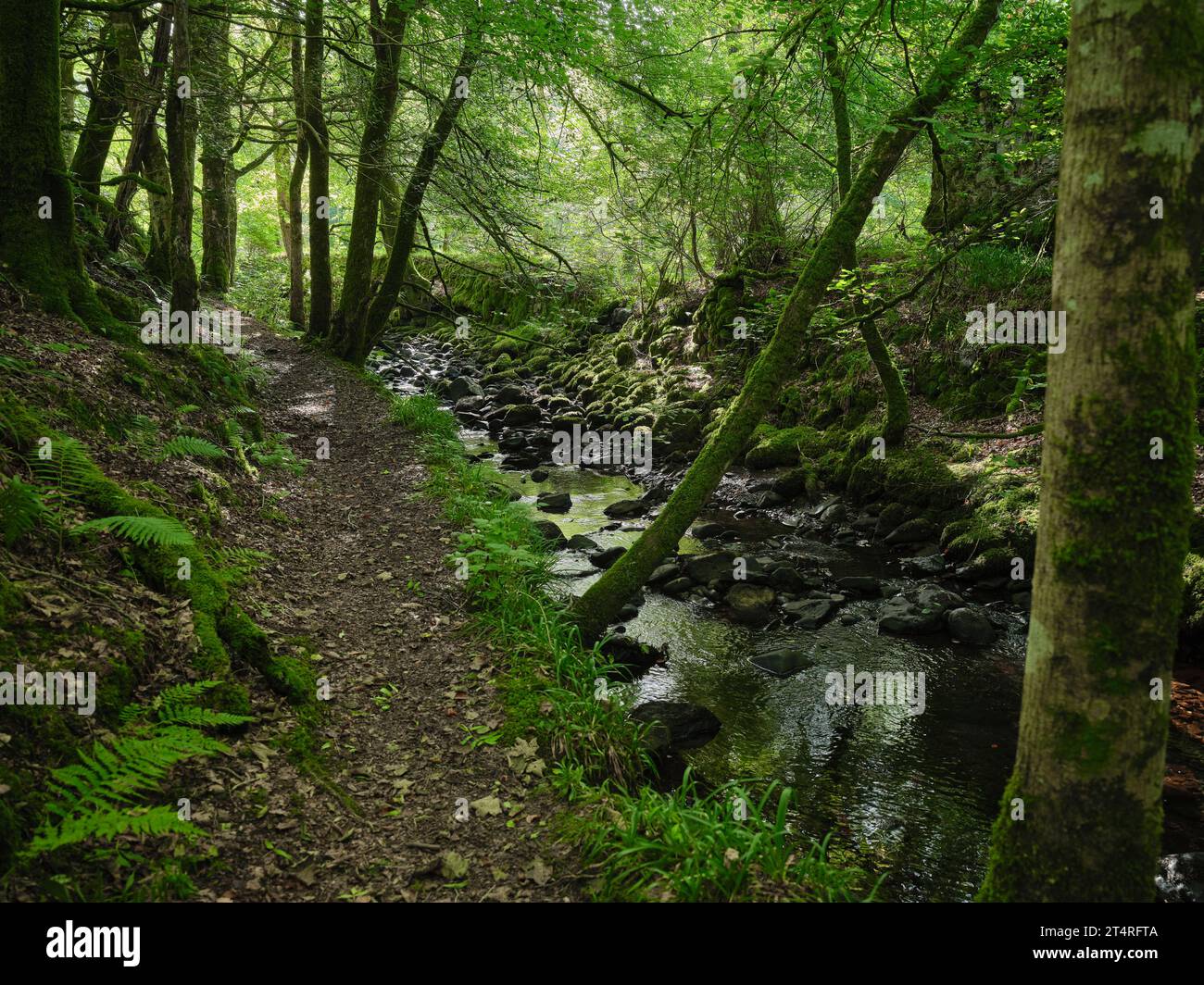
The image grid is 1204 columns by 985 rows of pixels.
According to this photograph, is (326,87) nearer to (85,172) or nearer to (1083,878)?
(85,172)

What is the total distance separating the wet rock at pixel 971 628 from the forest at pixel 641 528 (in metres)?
0.04

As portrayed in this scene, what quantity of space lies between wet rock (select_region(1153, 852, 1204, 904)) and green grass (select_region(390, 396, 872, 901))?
1.77 meters

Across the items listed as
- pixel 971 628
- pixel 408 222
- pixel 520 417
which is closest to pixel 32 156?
pixel 408 222

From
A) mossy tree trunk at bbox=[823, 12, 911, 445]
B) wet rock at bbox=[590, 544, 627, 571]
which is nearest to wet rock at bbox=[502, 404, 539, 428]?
wet rock at bbox=[590, 544, 627, 571]

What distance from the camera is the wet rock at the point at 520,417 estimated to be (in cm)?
1817

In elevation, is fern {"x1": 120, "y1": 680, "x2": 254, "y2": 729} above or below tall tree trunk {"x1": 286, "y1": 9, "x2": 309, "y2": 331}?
below

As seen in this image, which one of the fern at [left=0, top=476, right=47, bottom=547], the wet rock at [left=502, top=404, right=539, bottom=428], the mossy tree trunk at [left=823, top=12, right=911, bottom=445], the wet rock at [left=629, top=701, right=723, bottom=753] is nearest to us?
the fern at [left=0, top=476, right=47, bottom=547]

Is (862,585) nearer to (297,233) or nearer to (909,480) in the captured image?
(909,480)

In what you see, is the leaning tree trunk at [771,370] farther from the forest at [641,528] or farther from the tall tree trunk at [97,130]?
the tall tree trunk at [97,130]

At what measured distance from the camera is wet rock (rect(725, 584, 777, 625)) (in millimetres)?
8148

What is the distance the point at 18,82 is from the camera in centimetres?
637

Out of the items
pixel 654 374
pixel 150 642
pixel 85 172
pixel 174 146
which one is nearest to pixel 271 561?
pixel 150 642

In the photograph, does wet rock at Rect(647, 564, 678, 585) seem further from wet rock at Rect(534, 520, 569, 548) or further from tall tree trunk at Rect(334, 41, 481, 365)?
tall tree trunk at Rect(334, 41, 481, 365)

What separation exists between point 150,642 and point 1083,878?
4.36 m
